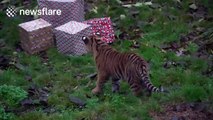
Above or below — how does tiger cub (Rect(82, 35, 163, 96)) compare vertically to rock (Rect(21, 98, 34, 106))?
above

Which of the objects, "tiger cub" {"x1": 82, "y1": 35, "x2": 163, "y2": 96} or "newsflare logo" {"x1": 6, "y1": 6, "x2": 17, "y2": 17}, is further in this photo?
"newsflare logo" {"x1": 6, "y1": 6, "x2": 17, "y2": 17}

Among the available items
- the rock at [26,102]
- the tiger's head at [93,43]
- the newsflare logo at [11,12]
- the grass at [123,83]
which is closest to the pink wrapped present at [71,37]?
the grass at [123,83]

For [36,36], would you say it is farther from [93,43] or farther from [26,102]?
[26,102]

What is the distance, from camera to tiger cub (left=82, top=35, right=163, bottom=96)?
598 cm

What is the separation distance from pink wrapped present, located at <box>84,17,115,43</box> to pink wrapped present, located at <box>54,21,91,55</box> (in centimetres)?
25

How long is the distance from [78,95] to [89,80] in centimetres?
52

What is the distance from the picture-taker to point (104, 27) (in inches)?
316

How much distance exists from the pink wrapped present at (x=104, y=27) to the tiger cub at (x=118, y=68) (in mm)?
1451

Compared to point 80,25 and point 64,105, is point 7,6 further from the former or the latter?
point 64,105

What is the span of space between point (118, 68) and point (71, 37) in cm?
165

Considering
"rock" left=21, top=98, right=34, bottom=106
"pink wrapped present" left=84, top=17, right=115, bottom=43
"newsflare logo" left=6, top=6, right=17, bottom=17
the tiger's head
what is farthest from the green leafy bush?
"newsflare logo" left=6, top=6, right=17, bottom=17

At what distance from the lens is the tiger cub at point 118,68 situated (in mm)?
5977

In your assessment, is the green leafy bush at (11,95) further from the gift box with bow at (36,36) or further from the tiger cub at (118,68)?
the gift box with bow at (36,36)

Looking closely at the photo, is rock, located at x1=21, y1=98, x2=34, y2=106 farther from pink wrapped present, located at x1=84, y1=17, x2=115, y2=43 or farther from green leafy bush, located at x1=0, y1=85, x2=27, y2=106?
pink wrapped present, located at x1=84, y1=17, x2=115, y2=43
